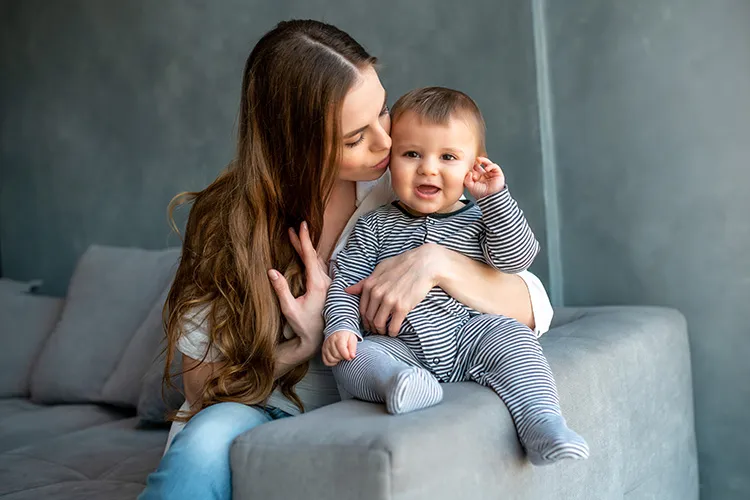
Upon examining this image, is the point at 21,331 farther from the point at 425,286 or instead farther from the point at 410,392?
the point at 410,392

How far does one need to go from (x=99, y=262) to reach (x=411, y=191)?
5.90 feet

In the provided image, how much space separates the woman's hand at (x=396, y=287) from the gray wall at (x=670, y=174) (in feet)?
2.95

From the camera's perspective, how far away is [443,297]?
59.1 inches

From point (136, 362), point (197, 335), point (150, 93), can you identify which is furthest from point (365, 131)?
point (150, 93)

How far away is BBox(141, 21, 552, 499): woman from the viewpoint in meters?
1.53

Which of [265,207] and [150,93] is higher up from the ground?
[150,93]

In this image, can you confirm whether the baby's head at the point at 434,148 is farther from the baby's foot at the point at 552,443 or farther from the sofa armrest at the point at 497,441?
the baby's foot at the point at 552,443

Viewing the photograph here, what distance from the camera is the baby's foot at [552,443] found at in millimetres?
1172

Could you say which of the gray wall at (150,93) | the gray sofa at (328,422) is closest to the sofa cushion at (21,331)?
the gray sofa at (328,422)

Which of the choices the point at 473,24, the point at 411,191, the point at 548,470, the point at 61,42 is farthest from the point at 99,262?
the point at 548,470

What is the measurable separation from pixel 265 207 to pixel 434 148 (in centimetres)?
36

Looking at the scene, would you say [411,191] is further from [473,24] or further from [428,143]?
[473,24]

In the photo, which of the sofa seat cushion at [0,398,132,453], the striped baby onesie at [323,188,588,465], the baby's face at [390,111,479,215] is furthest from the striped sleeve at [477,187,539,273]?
the sofa seat cushion at [0,398,132,453]

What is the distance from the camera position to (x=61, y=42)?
375 centimetres
